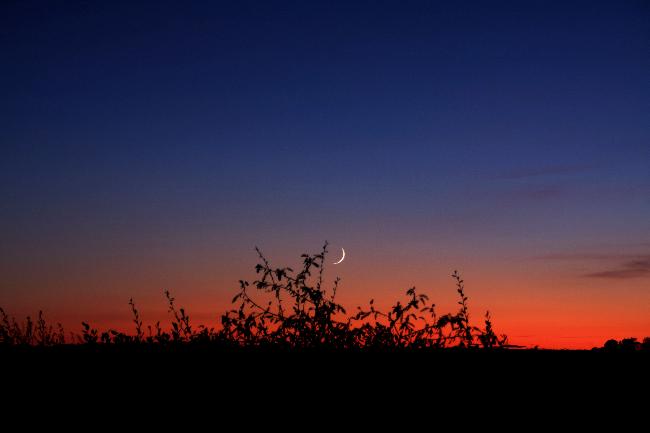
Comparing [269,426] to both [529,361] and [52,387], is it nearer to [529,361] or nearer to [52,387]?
[52,387]

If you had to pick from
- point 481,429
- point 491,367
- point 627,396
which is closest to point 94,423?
point 481,429

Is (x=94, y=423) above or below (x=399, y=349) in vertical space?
below

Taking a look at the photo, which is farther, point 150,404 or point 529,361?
point 529,361

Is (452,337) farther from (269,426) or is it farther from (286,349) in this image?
(269,426)

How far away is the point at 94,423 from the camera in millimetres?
4574

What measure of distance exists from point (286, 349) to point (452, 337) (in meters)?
2.05

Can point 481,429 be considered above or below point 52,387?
below

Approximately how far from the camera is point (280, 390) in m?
5.21

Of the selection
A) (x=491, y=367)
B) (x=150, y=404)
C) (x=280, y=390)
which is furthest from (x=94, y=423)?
(x=491, y=367)

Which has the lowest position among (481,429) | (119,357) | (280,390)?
(481,429)

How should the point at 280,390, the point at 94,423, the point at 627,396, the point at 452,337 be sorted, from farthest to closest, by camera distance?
the point at 452,337 → the point at 280,390 → the point at 627,396 → the point at 94,423

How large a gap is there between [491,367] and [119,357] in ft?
12.1

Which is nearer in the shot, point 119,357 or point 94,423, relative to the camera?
point 94,423

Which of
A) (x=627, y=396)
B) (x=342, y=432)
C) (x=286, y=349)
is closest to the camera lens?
(x=342, y=432)
